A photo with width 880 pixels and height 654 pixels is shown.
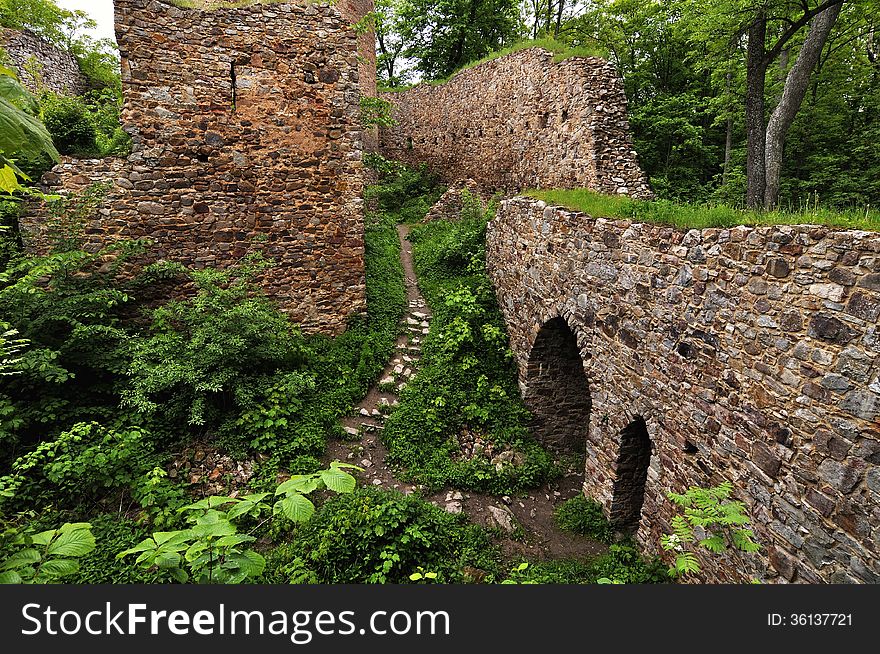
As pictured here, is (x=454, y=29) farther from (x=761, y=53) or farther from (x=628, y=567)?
(x=628, y=567)

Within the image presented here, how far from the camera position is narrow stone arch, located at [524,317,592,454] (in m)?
8.56

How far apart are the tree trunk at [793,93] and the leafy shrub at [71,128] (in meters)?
11.6

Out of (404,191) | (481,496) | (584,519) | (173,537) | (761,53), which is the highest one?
(761,53)

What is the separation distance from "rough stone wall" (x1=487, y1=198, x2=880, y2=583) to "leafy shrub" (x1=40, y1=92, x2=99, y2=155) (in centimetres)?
842

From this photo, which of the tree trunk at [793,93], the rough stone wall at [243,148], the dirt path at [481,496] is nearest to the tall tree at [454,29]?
the rough stone wall at [243,148]

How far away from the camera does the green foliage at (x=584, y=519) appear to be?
6.71m

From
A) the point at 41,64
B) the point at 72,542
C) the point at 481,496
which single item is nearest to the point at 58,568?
the point at 72,542

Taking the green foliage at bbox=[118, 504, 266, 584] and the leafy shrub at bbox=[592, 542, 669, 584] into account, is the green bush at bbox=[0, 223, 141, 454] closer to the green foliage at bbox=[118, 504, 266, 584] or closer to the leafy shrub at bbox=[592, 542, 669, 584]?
the green foliage at bbox=[118, 504, 266, 584]

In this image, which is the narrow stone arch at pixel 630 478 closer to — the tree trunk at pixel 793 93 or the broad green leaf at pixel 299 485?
the tree trunk at pixel 793 93

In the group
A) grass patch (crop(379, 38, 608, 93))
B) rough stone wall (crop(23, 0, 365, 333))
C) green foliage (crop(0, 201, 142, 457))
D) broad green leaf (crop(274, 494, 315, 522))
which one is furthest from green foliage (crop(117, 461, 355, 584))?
grass patch (crop(379, 38, 608, 93))

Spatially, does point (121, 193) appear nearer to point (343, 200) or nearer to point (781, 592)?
point (343, 200)

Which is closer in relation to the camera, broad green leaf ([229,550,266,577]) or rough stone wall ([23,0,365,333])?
broad green leaf ([229,550,266,577])

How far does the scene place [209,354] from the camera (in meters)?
6.91

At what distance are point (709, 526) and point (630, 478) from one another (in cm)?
188
